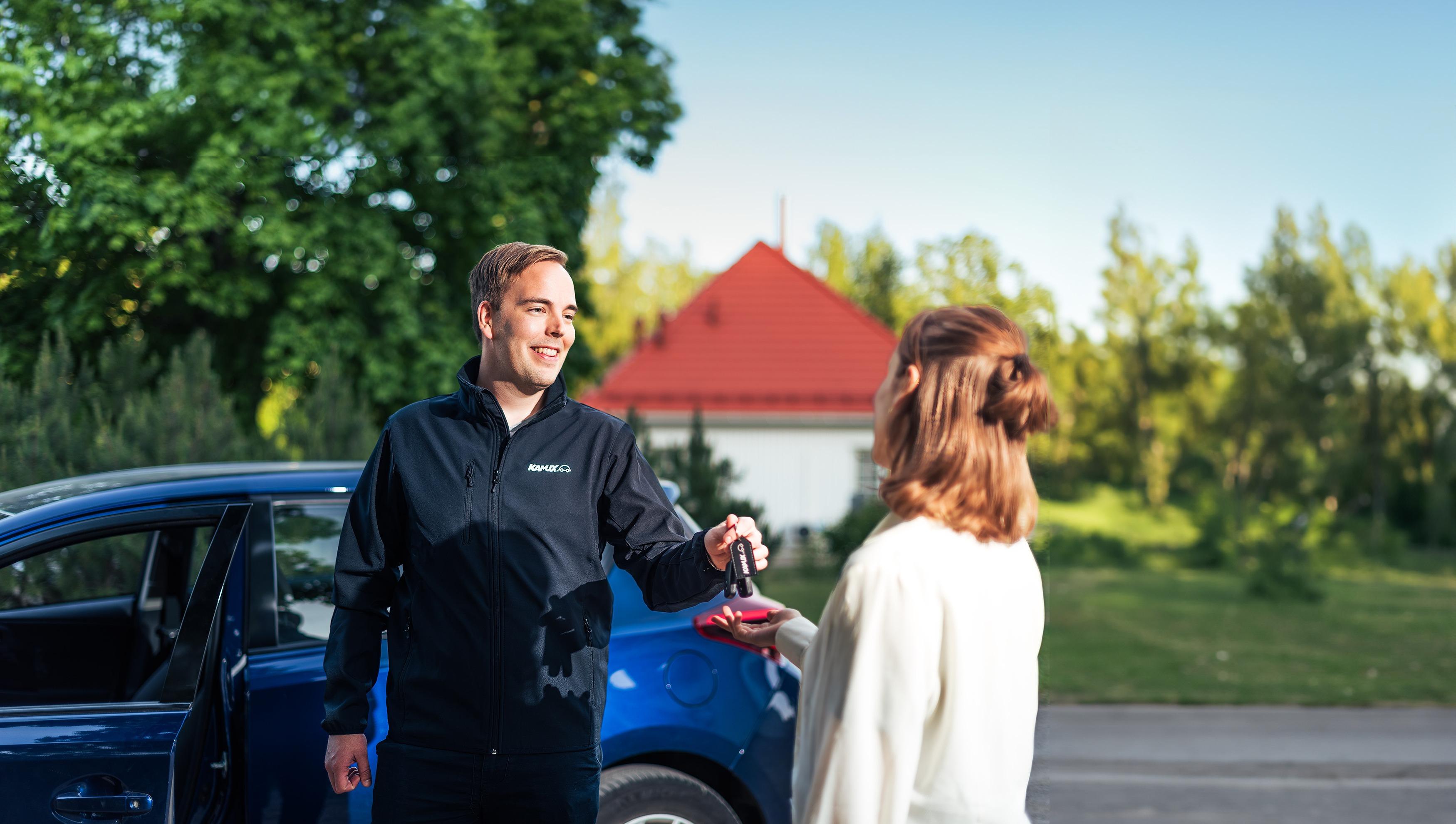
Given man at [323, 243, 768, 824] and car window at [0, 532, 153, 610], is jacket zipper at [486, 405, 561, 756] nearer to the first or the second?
man at [323, 243, 768, 824]

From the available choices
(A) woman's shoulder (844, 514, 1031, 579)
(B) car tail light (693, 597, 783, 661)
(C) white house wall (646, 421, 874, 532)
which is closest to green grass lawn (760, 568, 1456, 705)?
(B) car tail light (693, 597, 783, 661)

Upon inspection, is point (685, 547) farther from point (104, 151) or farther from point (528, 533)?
point (104, 151)

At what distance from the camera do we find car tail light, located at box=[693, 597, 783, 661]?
3297 mm

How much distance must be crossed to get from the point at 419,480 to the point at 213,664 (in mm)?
981

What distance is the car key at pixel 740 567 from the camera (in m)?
2.40

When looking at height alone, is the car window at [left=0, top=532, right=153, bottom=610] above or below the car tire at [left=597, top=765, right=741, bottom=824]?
above

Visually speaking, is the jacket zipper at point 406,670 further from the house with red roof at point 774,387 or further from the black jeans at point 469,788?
the house with red roof at point 774,387

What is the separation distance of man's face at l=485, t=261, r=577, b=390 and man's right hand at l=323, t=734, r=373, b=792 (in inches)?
34.1

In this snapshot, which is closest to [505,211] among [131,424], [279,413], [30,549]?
[279,413]

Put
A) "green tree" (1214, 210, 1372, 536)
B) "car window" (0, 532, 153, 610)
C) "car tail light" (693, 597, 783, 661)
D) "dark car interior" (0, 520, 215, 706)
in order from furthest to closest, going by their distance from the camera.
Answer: "green tree" (1214, 210, 1372, 536)
"car window" (0, 532, 153, 610)
"dark car interior" (0, 520, 215, 706)
"car tail light" (693, 597, 783, 661)

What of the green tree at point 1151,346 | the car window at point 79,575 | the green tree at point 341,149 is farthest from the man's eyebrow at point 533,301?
the green tree at point 1151,346

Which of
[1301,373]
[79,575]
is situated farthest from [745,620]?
[1301,373]

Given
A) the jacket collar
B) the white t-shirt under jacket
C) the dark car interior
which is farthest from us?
the dark car interior

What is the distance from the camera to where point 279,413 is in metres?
8.82
